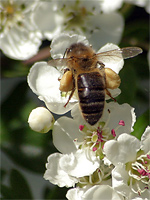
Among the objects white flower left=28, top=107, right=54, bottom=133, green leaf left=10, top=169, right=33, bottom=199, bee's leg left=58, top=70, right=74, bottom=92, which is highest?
bee's leg left=58, top=70, right=74, bottom=92

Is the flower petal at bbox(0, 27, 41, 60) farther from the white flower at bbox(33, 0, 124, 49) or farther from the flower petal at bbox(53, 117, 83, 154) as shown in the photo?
the flower petal at bbox(53, 117, 83, 154)

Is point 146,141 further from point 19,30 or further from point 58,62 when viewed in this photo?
point 19,30

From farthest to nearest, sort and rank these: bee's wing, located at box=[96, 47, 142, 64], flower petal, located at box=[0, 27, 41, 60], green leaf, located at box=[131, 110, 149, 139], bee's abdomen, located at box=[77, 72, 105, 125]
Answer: flower petal, located at box=[0, 27, 41, 60], green leaf, located at box=[131, 110, 149, 139], bee's wing, located at box=[96, 47, 142, 64], bee's abdomen, located at box=[77, 72, 105, 125]

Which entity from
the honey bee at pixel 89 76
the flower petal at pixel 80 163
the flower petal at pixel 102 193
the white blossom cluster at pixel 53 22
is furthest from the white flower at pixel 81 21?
the flower petal at pixel 102 193

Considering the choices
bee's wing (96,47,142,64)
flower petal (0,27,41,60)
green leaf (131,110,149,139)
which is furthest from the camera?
flower petal (0,27,41,60)

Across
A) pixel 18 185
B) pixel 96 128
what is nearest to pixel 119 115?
pixel 96 128

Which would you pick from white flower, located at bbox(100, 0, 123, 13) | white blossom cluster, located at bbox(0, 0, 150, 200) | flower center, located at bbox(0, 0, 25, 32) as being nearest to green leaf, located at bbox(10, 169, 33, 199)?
white blossom cluster, located at bbox(0, 0, 150, 200)
